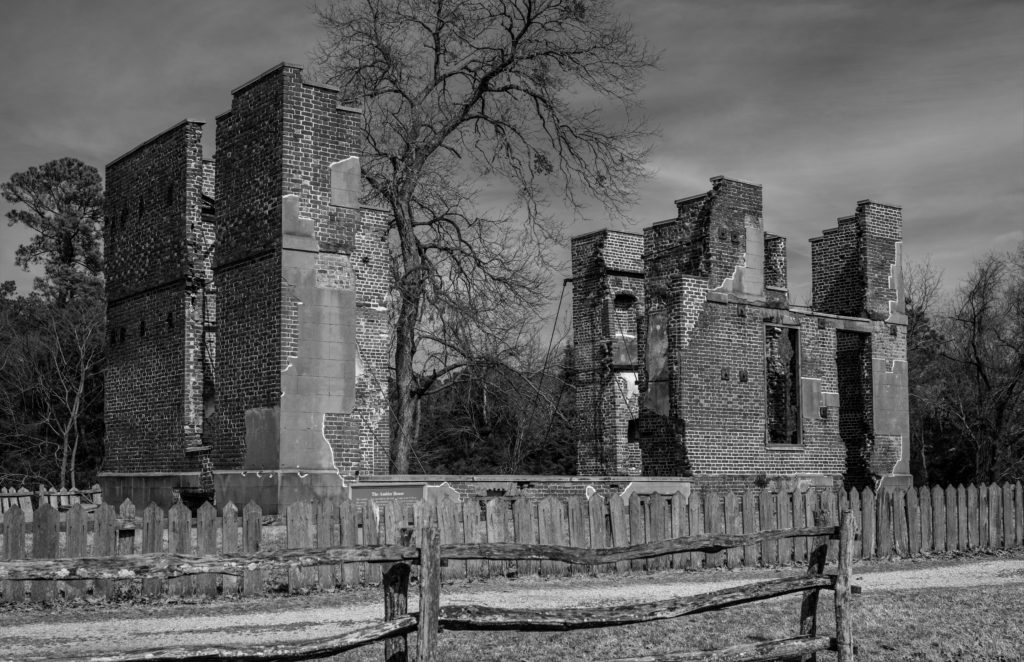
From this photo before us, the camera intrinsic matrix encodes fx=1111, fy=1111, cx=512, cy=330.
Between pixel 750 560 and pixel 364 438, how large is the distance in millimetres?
7788

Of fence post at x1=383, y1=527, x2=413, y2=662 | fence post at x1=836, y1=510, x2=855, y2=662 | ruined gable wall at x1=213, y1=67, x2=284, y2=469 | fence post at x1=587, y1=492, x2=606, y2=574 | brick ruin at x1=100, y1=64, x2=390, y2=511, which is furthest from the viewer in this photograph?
ruined gable wall at x1=213, y1=67, x2=284, y2=469

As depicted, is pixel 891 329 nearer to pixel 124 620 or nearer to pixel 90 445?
pixel 124 620

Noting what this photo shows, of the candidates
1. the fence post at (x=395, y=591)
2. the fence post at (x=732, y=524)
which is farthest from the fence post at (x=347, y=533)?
the fence post at (x=395, y=591)

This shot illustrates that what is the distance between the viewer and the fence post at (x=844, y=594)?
804 centimetres

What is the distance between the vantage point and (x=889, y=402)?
24.2 m

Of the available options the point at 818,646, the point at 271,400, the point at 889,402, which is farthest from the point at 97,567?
the point at 889,402

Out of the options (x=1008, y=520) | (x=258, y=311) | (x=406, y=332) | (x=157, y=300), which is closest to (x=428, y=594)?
(x=258, y=311)

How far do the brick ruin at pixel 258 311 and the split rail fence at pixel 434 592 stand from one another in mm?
9502

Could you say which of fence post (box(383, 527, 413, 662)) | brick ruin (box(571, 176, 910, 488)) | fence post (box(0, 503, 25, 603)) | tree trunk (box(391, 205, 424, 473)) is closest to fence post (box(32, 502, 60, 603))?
fence post (box(0, 503, 25, 603))

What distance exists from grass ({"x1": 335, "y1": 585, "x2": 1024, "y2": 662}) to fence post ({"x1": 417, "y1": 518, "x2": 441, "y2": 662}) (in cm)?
237

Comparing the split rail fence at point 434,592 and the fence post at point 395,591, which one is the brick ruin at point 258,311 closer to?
the split rail fence at point 434,592

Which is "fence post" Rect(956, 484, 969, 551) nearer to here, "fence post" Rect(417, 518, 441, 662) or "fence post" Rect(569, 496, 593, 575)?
Answer: "fence post" Rect(569, 496, 593, 575)

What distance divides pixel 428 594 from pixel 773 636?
14.6 feet

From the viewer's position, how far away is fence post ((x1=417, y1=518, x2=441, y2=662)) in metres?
6.64
